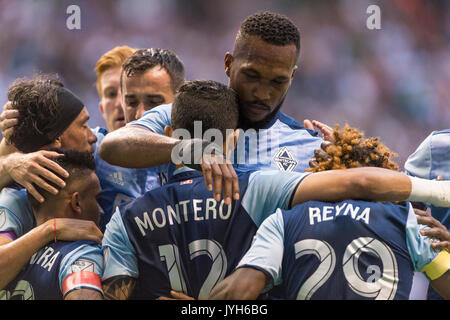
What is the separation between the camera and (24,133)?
307cm

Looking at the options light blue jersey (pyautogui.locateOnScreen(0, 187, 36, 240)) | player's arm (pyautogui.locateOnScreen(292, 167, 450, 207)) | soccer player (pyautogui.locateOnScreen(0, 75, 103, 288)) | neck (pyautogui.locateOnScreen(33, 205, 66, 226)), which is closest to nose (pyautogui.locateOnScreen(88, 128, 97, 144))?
soccer player (pyautogui.locateOnScreen(0, 75, 103, 288))

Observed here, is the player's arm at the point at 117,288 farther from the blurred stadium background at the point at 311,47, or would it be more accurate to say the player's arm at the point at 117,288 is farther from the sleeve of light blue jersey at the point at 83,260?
the blurred stadium background at the point at 311,47

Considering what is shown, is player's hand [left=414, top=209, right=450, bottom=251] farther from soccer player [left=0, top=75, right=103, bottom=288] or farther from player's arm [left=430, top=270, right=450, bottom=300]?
soccer player [left=0, top=75, right=103, bottom=288]

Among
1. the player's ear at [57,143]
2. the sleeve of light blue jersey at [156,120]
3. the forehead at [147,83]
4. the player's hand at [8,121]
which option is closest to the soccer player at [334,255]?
the sleeve of light blue jersey at [156,120]

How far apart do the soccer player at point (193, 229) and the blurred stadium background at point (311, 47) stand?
15.6 feet

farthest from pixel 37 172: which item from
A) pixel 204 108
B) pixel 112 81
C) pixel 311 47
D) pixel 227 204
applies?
pixel 311 47

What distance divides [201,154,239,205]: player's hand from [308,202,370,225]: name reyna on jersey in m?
0.29

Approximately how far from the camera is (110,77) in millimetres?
4637

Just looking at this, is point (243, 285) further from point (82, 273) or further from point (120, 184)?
point (120, 184)

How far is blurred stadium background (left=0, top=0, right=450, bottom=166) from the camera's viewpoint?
701 centimetres

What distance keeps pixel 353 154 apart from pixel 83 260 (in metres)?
1.17

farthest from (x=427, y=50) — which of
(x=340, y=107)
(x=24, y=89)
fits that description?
(x=24, y=89)

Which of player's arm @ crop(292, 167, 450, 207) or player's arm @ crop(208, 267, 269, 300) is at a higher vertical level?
player's arm @ crop(292, 167, 450, 207)
